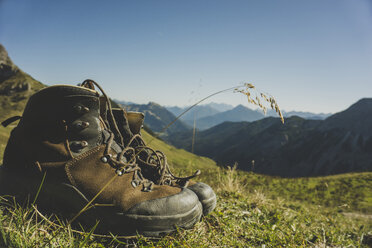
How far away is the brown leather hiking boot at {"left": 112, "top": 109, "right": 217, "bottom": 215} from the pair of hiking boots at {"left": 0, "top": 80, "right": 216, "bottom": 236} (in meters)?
0.32

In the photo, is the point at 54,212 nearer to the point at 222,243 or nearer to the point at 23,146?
the point at 23,146

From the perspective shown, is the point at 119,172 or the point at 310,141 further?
the point at 310,141

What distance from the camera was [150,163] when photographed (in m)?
2.44

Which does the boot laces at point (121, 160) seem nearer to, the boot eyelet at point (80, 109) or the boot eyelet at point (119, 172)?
the boot eyelet at point (119, 172)

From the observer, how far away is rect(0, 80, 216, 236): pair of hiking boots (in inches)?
71.2

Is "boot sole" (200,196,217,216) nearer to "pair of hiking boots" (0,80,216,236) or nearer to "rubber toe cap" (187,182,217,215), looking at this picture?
Answer: "rubber toe cap" (187,182,217,215)

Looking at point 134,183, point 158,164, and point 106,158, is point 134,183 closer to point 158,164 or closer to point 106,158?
point 106,158

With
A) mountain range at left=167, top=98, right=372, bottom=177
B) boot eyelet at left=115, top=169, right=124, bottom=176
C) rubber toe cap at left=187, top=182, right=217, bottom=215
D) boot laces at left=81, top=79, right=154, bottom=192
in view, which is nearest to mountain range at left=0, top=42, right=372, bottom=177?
mountain range at left=167, top=98, right=372, bottom=177

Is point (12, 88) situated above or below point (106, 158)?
below

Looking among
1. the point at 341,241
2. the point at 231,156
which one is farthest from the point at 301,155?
the point at 341,241

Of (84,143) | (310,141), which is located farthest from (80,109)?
(310,141)

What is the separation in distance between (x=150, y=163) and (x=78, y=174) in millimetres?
796

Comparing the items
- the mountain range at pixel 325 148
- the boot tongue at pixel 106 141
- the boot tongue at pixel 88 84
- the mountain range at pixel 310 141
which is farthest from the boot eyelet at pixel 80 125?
the mountain range at pixel 325 148

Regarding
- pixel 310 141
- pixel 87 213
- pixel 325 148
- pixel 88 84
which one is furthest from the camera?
pixel 310 141
